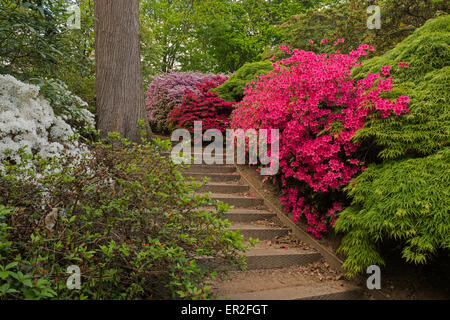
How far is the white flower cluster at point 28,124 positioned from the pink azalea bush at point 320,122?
8.17 feet

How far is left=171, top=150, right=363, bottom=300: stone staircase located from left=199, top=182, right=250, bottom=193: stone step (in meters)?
0.02

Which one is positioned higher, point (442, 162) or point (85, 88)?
point (85, 88)

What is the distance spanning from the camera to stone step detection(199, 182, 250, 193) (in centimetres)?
450

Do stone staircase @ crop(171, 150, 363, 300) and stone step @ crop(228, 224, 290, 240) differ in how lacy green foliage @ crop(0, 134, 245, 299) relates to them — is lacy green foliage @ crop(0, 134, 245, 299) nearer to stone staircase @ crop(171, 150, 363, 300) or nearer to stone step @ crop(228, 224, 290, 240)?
stone staircase @ crop(171, 150, 363, 300)

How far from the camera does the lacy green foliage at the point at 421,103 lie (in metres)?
2.79

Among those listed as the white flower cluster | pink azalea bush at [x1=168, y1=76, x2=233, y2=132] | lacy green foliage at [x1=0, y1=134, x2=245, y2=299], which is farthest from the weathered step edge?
pink azalea bush at [x1=168, y1=76, x2=233, y2=132]

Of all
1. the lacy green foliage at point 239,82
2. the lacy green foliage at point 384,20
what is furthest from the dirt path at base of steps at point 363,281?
the lacy green foliage at point 239,82

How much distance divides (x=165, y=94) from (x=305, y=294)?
24.7 feet

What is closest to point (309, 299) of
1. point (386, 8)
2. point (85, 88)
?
point (85, 88)

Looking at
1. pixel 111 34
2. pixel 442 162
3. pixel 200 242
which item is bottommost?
pixel 200 242

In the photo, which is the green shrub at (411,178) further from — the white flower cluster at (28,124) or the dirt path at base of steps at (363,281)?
the white flower cluster at (28,124)
